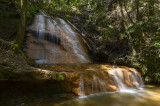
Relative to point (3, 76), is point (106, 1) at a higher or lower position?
higher

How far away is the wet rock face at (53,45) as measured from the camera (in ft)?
26.3

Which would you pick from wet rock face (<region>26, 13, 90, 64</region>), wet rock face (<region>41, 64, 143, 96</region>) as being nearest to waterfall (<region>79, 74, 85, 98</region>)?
wet rock face (<region>41, 64, 143, 96</region>)

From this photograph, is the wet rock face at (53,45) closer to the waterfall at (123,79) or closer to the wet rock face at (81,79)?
the wet rock face at (81,79)

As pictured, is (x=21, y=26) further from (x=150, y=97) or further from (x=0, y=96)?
(x=150, y=97)

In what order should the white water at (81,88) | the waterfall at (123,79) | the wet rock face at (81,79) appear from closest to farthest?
the wet rock face at (81,79)
the white water at (81,88)
the waterfall at (123,79)

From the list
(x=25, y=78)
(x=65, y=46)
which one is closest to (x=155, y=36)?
(x=65, y=46)

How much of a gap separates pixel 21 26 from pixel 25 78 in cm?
245

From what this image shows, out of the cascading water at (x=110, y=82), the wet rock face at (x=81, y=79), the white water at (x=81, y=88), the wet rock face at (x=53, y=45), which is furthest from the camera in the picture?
the wet rock face at (x=53, y=45)

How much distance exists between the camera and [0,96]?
3156mm

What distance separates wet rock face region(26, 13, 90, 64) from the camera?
8.03 m

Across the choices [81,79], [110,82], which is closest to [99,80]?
[110,82]

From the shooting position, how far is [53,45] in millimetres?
8992

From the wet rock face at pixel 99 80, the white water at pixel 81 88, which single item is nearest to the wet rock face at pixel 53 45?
the wet rock face at pixel 99 80

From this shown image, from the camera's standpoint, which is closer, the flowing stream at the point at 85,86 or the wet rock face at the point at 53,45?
the flowing stream at the point at 85,86
